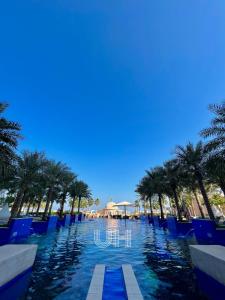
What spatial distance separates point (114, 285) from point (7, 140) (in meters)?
12.3

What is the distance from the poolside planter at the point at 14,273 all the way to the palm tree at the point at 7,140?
909 cm

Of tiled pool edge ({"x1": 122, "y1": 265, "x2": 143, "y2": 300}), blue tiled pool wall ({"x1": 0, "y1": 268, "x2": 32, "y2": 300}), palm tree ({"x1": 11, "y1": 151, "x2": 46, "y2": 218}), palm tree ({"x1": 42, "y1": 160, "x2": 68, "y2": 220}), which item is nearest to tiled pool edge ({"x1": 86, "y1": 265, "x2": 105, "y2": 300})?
tiled pool edge ({"x1": 122, "y1": 265, "x2": 143, "y2": 300})

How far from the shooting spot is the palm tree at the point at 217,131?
1402 cm

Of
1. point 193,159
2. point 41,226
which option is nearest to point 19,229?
point 41,226

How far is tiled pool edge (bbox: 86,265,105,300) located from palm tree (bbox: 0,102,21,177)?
10.4 meters

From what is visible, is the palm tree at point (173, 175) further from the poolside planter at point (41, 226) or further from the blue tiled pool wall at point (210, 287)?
the blue tiled pool wall at point (210, 287)

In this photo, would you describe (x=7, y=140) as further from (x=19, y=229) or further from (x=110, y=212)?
(x=110, y=212)

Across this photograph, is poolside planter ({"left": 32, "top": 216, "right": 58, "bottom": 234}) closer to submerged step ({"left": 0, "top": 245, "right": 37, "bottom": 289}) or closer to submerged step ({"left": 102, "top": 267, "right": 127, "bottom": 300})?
submerged step ({"left": 0, "top": 245, "right": 37, "bottom": 289})

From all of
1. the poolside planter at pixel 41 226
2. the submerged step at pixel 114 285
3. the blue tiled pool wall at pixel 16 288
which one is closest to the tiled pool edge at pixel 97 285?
the submerged step at pixel 114 285

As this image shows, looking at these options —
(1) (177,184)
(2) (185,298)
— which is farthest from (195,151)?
(2) (185,298)

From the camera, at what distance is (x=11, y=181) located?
21.0 m

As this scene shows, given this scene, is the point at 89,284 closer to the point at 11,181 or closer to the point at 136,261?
the point at 136,261

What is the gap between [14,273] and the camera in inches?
218

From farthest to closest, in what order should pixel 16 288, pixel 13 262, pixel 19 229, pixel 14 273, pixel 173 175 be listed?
pixel 173 175, pixel 19 229, pixel 14 273, pixel 13 262, pixel 16 288
